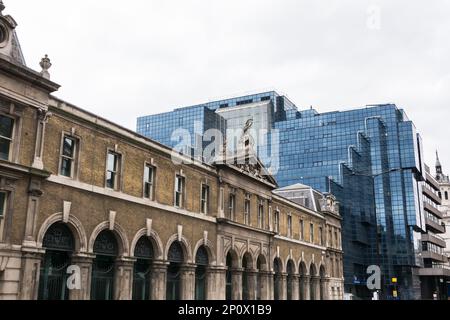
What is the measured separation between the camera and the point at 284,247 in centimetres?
4528

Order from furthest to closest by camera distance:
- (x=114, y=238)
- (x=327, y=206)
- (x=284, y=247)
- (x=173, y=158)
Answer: (x=327, y=206)
(x=284, y=247)
(x=173, y=158)
(x=114, y=238)

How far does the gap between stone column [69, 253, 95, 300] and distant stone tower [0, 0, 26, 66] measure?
30.3 feet

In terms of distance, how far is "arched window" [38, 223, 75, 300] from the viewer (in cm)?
2230

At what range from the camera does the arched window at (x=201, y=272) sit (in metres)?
33.2

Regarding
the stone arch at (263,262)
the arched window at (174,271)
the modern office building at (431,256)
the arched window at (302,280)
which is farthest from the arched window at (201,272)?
the modern office building at (431,256)

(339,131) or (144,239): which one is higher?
(339,131)

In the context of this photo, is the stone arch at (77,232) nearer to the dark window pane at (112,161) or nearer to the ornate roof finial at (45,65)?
the dark window pane at (112,161)

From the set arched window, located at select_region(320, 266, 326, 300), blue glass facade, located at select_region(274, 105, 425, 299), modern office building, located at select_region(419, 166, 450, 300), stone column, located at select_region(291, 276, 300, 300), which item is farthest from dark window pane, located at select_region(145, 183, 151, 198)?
modern office building, located at select_region(419, 166, 450, 300)

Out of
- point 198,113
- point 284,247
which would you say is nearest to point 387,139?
point 198,113

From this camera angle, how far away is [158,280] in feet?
93.8

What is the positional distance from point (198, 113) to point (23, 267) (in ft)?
353

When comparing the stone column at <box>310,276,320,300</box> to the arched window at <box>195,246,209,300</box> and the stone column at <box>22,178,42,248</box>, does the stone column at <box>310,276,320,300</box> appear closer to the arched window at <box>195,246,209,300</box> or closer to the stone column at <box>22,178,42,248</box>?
the arched window at <box>195,246,209,300</box>

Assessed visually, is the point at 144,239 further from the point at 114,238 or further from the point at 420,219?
the point at 420,219

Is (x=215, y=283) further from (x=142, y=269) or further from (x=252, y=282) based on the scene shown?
(x=142, y=269)
